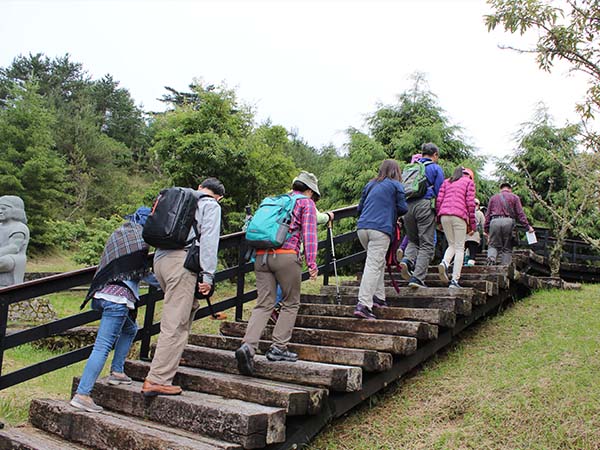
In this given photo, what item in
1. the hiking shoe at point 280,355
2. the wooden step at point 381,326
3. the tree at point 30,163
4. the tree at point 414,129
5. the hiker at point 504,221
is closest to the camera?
the hiking shoe at point 280,355

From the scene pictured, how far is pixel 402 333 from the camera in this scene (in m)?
4.94

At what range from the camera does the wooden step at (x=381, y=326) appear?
16.2ft

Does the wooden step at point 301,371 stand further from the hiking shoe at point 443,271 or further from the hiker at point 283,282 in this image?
the hiking shoe at point 443,271

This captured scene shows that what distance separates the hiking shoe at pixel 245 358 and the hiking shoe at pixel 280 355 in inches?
8.2

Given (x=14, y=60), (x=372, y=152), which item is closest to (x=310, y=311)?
(x=372, y=152)

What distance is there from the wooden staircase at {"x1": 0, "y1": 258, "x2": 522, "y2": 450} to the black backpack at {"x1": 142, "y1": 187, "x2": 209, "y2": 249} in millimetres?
1207

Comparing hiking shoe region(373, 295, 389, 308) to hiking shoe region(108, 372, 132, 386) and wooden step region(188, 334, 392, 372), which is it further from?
hiking shoe region(108, 372, 132, 386)

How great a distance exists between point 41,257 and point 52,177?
380 centimetres

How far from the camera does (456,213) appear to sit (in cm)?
644

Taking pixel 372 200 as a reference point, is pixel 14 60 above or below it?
above

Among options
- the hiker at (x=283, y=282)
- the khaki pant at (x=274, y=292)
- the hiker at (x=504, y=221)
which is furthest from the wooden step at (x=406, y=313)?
the hiker at (x=504, y=221)

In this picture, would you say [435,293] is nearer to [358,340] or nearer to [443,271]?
[443,271]

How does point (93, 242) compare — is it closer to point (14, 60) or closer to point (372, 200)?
point (372, 200)

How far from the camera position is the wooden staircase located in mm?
3598
